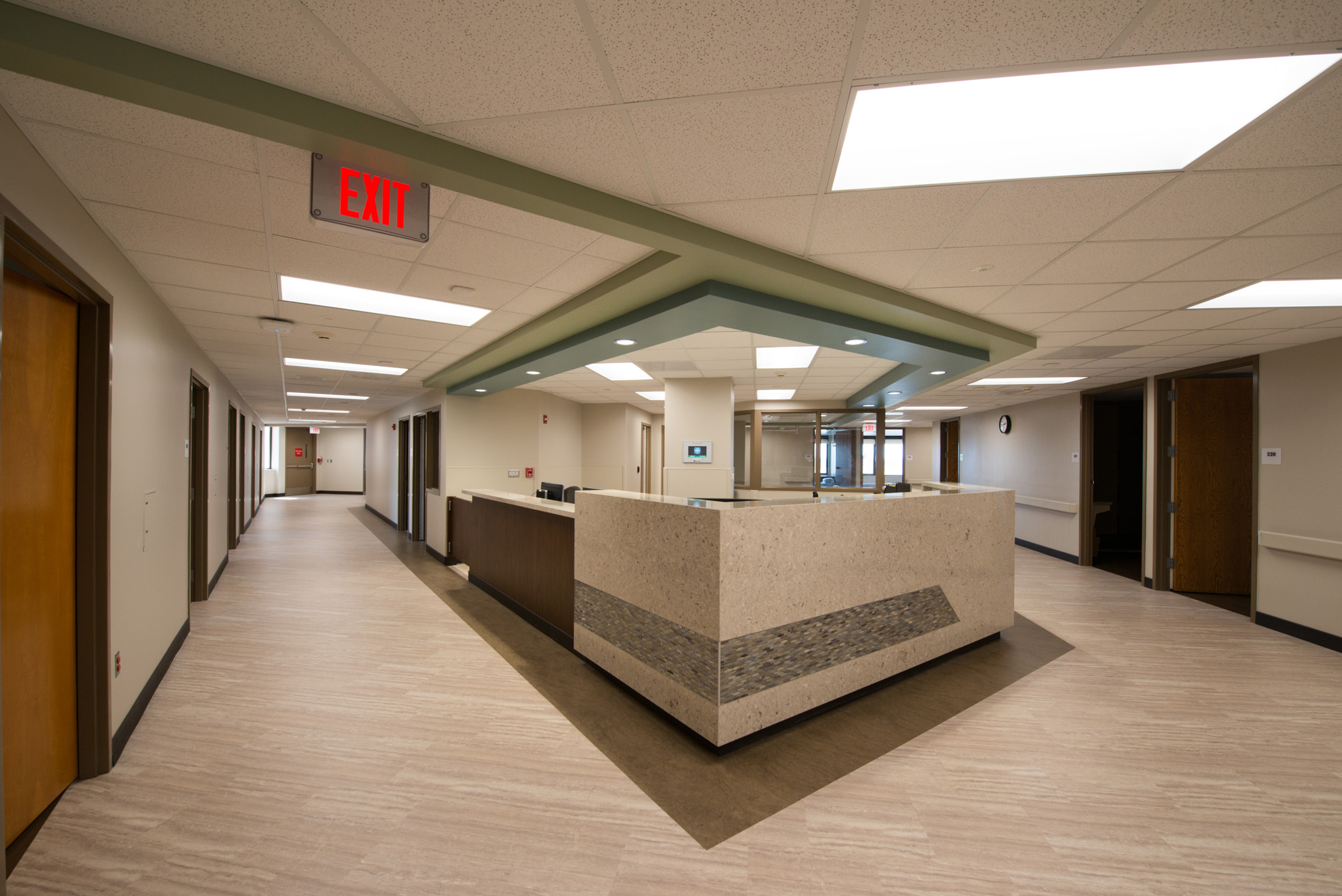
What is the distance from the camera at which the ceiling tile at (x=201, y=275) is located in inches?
116

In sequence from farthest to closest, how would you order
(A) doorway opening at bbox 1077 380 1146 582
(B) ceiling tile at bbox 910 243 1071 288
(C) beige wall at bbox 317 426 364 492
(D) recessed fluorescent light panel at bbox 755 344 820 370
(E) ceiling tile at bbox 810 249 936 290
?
(C) beige wall at bbox 317 426 364 492 → (A) doorway opening at bbox 1077 380 1146 582 → (D) recessed fluorescent light panel at bbox 755 344 820 370 → (E) ceiling tile at bbox 810 249 936 290 → (B) ceiling tile at bbox 910 243 1071 288

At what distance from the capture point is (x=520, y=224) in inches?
97.4

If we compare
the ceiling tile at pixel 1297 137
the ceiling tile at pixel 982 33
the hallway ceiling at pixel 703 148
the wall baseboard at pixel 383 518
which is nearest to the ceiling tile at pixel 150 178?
the hallway ceiling at pixel 703 148

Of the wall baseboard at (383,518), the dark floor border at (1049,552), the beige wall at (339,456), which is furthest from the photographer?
the beige wall at (339,456)

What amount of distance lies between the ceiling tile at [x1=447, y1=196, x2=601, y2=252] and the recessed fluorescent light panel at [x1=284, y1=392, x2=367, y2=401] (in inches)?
306

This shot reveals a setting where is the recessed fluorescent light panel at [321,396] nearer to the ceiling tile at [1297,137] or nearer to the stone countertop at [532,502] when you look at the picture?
the stone countertop at [532,502]

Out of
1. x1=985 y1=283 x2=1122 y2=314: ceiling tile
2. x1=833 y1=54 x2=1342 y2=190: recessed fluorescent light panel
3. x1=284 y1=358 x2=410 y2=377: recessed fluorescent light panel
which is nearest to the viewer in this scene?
x1=833 y1=54 x2=1342 y2=190: recessed fluorescent light panel

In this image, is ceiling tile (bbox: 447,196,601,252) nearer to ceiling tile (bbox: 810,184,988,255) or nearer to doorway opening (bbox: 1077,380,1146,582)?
ceiling tile (bbox: 810,184,988,255)

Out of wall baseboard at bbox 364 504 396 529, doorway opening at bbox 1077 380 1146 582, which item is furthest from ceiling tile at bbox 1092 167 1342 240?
wall baseboard at bbox 364 504 396 529

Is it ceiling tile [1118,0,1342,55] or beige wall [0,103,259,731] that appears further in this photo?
beige wall [0,103,259,731]

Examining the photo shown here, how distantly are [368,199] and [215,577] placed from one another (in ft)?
20.3

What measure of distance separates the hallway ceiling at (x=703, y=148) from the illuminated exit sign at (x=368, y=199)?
19 centimetres

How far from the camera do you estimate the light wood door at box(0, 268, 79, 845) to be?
1.92 meters

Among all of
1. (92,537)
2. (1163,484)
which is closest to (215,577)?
(92,537)
